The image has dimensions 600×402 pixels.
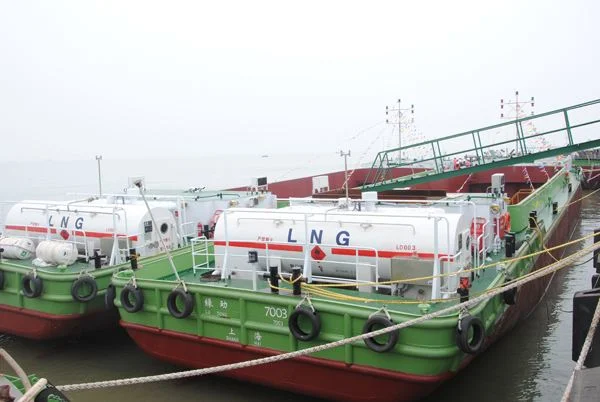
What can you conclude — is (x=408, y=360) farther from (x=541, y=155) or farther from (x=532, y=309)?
(x=541, y=155)

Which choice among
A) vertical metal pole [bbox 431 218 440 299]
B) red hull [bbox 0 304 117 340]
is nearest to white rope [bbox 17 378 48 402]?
vertical metal pole [bbox 431 218 440 299]

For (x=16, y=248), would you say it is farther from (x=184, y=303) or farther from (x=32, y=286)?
(x=184, y=303)

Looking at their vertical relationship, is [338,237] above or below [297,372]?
above

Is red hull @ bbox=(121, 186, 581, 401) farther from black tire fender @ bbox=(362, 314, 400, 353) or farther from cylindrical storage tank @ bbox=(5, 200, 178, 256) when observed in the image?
cylindrical storage tank @ bbox=(5, 200, 178, 256)

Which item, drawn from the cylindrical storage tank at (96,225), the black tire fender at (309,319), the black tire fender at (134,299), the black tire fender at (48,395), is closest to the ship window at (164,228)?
the cylindrical storage tank at (96,225)

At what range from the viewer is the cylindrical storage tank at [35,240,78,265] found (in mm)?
10031

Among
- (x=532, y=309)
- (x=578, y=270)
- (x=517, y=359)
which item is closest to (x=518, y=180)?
(x=578, y=270)

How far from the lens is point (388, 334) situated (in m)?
6.54

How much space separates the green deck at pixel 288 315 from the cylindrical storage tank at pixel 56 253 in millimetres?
1929

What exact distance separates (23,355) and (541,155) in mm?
12791

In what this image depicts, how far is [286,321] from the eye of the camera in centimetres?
733

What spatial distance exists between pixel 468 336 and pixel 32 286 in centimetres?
718

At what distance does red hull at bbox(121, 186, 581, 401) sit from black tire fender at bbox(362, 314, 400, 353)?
37cm

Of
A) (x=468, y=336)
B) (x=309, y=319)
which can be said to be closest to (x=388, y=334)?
(x=468, y=336)
